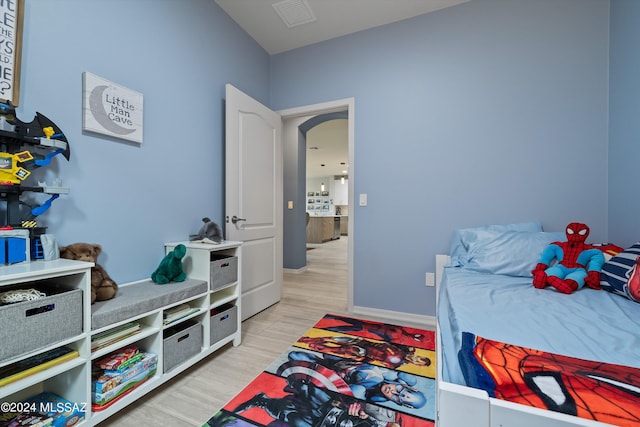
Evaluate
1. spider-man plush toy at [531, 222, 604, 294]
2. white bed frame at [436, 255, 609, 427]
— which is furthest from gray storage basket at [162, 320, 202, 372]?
spider-man plush toy at [531, 222, 604, 294]

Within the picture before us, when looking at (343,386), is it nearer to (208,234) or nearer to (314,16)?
(208,234)

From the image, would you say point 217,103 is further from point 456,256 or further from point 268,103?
point 456,256

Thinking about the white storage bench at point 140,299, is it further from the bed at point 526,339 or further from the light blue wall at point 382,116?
the bed at point 526,339

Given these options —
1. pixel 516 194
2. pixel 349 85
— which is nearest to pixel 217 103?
pixel 349 85

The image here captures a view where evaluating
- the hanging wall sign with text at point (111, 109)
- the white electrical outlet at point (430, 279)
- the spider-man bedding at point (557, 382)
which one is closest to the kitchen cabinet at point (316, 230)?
the white electrical outlet at point (430, 279)

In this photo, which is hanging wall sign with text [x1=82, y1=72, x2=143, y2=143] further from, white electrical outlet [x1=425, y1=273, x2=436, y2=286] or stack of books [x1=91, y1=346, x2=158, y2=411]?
white electrical outlet [x1=425, y1=273, x2=436, y2=286]

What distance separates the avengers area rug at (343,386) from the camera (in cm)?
125

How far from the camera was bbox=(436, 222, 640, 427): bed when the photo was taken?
1.69 ft

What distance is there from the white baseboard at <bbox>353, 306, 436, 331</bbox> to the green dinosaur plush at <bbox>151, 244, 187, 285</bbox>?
1665mm

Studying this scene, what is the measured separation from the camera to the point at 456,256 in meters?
2.04

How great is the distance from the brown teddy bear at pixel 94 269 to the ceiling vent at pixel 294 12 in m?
2.26

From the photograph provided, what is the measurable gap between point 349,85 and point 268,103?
3.12 feet

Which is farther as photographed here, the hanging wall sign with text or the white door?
the white door

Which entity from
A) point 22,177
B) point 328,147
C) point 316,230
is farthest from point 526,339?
point 316,230
